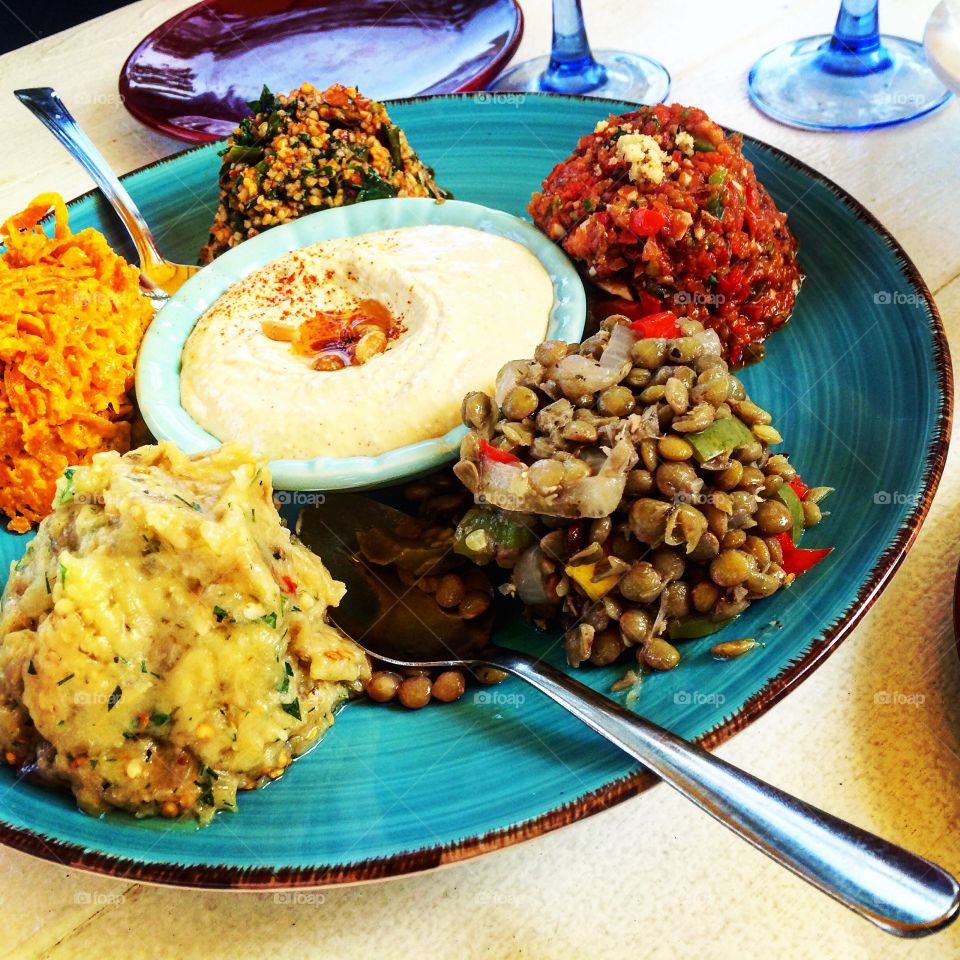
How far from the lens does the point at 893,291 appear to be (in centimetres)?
302

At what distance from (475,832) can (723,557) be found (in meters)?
0.78

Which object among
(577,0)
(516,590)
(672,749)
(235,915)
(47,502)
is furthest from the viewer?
(577,0)

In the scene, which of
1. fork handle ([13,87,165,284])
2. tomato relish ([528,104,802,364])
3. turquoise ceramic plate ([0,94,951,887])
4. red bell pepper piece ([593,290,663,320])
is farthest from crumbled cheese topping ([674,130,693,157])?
fork handle ([13,87,165,284])

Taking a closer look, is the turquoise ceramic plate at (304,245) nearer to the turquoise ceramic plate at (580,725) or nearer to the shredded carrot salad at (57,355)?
the shredded carrot salad at (57,355)

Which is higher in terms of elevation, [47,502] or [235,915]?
[47,502]

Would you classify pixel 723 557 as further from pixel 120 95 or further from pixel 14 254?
pixel 120 95

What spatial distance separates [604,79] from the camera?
448 cm

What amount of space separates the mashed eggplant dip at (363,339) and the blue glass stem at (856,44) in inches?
80.8

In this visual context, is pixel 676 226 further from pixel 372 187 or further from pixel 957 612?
pixel 957 612

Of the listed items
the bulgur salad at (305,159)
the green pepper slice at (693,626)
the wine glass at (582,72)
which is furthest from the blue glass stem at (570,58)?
the green pepper slice at (693,626)

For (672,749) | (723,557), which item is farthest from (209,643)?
(723,557)

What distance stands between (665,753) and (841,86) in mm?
3358

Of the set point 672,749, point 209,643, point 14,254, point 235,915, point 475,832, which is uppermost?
point 14,254

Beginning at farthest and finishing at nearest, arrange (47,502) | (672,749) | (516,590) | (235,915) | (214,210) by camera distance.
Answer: (214,210)
(47,502)
(516,590)
(235,915)
(672,749)
